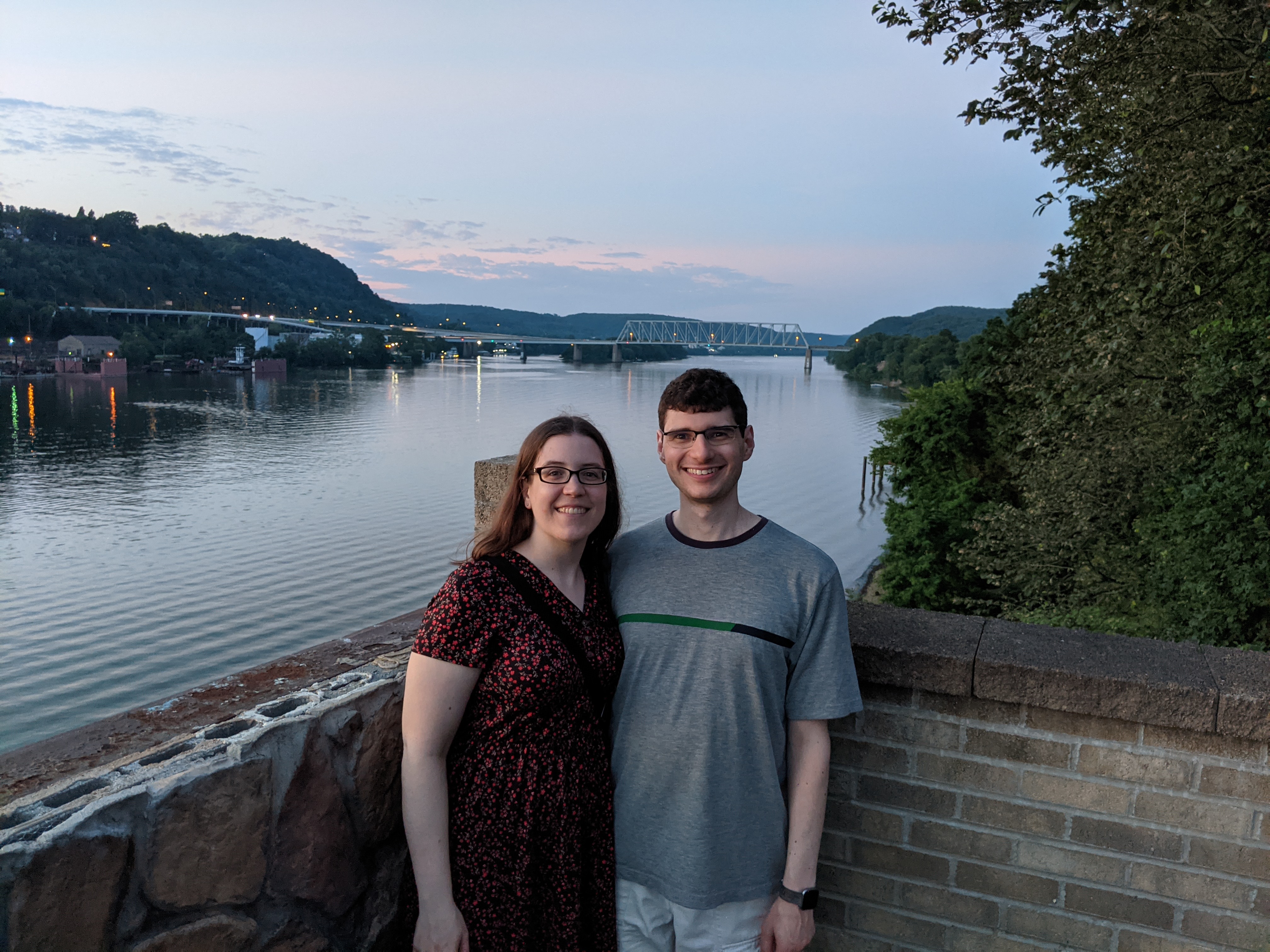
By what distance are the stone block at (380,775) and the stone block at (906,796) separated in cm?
130

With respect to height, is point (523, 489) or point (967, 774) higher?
point (523, 489)

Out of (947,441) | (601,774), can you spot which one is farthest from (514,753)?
(947,441)

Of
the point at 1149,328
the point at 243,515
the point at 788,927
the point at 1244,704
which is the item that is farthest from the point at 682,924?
the point at 243,515

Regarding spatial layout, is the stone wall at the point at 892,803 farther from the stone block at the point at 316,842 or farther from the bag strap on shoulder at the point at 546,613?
the bag strap on shoulder at the point at 546,613

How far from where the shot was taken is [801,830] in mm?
2018

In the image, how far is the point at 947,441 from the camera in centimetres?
1942

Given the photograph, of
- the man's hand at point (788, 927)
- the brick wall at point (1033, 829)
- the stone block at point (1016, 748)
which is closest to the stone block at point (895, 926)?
the brick wall at point (1033, 829)

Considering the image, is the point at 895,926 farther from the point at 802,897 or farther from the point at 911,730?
the point at 802,897

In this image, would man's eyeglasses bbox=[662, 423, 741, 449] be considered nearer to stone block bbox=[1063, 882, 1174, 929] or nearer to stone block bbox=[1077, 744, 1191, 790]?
stone block bbox=[1077, 744, 1191, 790]

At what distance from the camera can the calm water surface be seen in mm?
17516

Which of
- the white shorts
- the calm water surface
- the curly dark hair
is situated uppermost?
the curly dark hair

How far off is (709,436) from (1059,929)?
1.67 m

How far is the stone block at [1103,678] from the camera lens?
2.16 metres

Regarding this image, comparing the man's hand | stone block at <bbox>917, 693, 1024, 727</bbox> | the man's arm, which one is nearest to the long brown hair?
the man's arm
